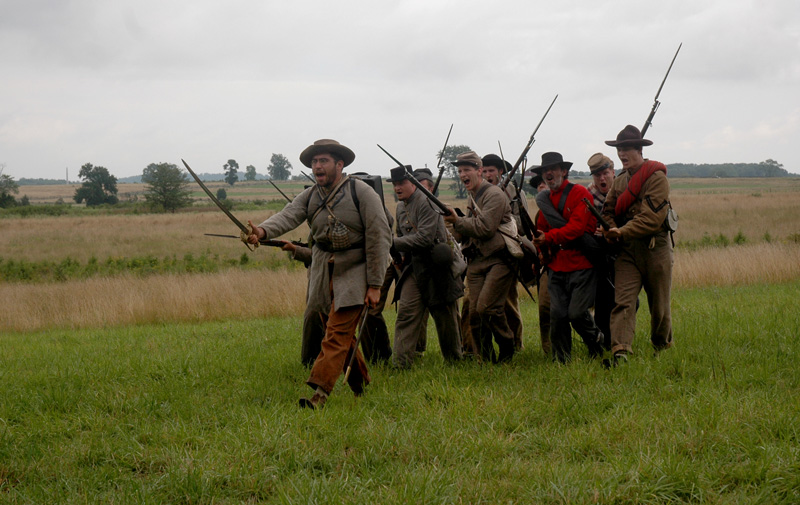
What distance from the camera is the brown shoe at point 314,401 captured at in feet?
18.9

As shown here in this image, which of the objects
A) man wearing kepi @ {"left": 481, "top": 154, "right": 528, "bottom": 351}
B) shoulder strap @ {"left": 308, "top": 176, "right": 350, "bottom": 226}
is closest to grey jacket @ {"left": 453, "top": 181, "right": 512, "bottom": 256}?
man wearing kepi @ {"left": 481, "top": 154, "right": 528, "bottom": 351}

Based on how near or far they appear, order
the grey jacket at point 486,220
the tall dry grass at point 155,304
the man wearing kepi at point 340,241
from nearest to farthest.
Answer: the man wearing kepi at point 340,241 → the grey jacket at point 486,220 → the tall dry grass at point 155,304

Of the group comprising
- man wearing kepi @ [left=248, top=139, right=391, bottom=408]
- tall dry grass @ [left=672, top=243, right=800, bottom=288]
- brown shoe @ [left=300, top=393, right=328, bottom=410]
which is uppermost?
man wearing kepi @ [left=248, top=139, right=391, bottom=408]

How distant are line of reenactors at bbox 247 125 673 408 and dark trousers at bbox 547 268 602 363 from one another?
11mm

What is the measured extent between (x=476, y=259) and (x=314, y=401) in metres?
2.53

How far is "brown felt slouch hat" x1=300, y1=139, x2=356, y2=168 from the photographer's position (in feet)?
20.5

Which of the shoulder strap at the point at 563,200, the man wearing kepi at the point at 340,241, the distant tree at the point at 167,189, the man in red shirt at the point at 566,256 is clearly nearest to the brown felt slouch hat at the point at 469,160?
the man in red shirt at the point at 566,256

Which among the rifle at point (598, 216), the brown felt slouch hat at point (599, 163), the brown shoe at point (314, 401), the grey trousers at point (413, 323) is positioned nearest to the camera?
the brown shoe at point (314, 401)

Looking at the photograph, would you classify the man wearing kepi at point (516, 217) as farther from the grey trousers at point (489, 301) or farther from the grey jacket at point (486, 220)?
the grey jacket at point (486, 220)

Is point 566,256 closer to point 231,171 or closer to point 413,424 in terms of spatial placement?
point 413,424

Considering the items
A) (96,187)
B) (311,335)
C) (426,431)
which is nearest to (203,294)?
(311,335)

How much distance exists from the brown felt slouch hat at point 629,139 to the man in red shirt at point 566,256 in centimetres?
51

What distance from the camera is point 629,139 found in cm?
668

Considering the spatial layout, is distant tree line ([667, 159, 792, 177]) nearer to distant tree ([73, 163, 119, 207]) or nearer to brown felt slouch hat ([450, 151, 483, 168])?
distant tree ([73, 163, 119, 207])
